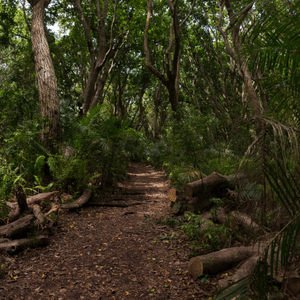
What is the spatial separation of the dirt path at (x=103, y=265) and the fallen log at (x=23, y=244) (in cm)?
9

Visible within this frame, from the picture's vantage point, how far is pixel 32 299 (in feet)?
8.68

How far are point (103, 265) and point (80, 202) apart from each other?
2.38 m

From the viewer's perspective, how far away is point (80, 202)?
18.3 feet

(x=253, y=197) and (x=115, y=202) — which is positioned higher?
(x=253, y=197)

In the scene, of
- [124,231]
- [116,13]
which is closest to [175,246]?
[124,231]

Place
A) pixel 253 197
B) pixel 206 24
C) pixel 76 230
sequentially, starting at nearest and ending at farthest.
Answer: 1. pixel 253 197
2. pixel 76 230
3. pixel 206 24

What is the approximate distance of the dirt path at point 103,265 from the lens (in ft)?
9.28

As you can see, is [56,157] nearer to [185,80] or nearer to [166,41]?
[166,41]

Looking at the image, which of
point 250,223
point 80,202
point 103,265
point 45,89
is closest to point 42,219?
point 103,265

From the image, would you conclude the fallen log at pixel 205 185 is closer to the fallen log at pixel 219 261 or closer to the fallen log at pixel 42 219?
Result: the fallen log at pixel 219 261

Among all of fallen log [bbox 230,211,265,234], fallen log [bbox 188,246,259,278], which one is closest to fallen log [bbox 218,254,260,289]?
fallen log [bbox 188,246,259,278]

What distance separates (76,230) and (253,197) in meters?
3.67

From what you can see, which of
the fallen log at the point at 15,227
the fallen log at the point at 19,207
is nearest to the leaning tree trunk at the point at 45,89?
A: the fallen log at the point at 19,207

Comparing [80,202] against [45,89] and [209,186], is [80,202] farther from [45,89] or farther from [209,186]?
[45,89]
